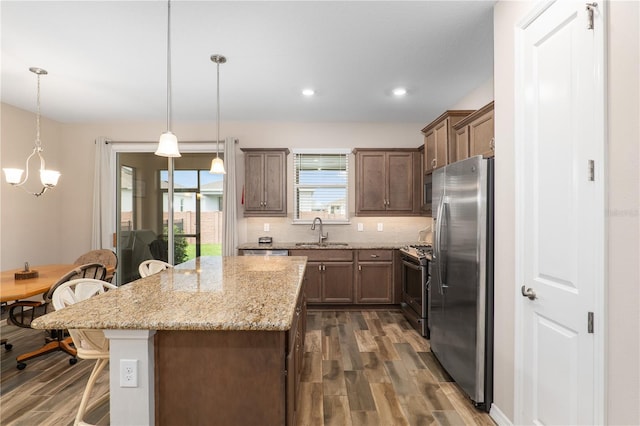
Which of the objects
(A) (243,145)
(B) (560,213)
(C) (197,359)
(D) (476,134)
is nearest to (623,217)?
(B) (560,213)

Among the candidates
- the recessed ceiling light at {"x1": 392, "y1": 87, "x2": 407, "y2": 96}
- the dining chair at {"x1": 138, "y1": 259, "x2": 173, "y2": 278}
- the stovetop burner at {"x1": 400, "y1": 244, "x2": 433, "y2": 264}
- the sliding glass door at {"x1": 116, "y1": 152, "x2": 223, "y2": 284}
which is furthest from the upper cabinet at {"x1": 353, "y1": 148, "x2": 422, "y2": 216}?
the dining chair at {"x1": 138, "y1": 259, "x2": 173, "y2": 278}

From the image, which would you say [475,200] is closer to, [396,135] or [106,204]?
[396,135]

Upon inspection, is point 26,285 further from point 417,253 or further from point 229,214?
point 417,253

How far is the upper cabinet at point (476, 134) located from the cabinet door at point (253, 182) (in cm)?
284

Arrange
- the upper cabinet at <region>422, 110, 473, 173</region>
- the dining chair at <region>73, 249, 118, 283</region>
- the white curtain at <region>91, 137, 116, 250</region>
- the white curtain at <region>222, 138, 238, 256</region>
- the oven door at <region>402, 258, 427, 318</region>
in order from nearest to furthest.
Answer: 1. the upper cabinet at <region>422, 110, 473, 173</region>
2. the oven door at <region>402, 258, 427, 318</region>
3. the dining chair at <region>73, 249, 118, 283</region>
4. the white curtain at <region>222, 138, 238, 256</region>
5. the white curtain at <region>91, 137, 116, 250</region>

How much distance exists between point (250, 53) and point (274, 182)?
2.13 metres

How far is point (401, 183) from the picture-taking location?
4.82 m

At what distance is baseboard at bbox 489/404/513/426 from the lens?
200 cm

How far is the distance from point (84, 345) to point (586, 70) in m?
2.95

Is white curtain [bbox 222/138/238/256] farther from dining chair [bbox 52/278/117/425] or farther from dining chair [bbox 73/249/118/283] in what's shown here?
dining chair [bbox 52/278/117/425]

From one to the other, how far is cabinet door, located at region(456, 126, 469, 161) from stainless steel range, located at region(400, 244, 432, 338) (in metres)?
1.19

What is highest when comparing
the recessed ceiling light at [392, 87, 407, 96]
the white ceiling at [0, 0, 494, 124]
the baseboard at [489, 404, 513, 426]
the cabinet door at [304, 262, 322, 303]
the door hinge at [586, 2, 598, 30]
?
the recessed ceiling light at [392, 87, 407, 96]

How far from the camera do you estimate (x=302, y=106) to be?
4.38 m

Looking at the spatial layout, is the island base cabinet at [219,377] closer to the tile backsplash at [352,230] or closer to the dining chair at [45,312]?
the dining chair at [45,312]
